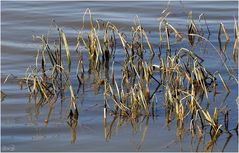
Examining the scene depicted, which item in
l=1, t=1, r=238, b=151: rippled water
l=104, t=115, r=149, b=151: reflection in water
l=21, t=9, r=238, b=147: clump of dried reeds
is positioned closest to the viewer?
l=1, t=1, r=238, b=151: rippled water

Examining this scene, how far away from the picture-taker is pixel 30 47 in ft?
28.6

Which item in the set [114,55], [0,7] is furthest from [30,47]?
[0,7]

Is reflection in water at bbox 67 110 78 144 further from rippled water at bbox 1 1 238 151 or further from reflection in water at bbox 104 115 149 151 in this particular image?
reflection in water at bbox 104 115 149 151

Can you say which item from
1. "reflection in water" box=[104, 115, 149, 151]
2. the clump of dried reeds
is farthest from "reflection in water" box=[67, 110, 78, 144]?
"reflection in water" box=[104, 115, 149, 151]

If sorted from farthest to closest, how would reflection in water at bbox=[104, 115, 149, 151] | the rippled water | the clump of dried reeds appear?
the clump of dried reeds < reflection in water at bbox=[104, 115, 149, 151] < the rippled water

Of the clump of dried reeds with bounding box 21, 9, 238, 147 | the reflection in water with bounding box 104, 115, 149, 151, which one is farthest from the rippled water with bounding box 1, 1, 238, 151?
the clump of dried reeds with bounding box 21, 9, 238, 147

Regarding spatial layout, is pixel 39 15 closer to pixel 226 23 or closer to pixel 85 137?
pixel 226 23

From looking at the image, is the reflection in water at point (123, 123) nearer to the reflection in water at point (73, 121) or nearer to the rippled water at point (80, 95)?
the rippled water at point (80, 95)

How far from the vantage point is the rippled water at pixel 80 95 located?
228 inches

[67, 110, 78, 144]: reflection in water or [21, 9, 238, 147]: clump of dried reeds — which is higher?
[21, 9, 238, 147]: clump of dried reeds

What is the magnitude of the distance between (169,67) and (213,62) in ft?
3.76

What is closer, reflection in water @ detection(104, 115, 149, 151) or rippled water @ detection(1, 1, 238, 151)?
rippled water @ detection(1, 1, 238, 151)

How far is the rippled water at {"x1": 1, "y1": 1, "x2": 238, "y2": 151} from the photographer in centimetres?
579

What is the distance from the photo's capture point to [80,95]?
697 cm
